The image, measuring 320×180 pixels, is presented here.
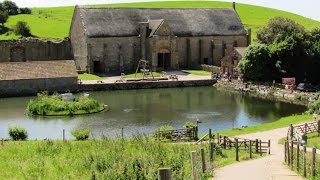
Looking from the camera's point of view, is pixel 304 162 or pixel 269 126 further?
pixel 269 126

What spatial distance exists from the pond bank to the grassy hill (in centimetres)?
3789

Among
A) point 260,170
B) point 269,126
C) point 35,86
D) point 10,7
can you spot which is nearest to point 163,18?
point 35,86

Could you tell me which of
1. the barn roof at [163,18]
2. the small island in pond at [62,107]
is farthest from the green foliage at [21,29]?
the small island in pond at [62,107]

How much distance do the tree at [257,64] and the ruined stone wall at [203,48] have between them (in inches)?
720

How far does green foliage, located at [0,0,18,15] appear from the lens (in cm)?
11226

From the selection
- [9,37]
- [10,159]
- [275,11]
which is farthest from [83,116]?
[275,11]

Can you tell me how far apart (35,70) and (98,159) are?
43205 millimetres

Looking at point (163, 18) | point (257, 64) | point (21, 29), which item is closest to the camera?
point (257, 64)

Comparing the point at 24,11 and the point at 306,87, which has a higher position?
the point at 24,11

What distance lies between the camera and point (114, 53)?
8112 cm

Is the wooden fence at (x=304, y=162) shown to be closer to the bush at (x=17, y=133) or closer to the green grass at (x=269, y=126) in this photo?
the green grass at (x=269, y=126)

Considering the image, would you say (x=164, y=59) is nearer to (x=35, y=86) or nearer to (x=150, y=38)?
(x=150, y=38)

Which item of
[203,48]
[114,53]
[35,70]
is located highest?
[203,48]

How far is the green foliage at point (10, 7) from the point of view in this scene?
112 metres
